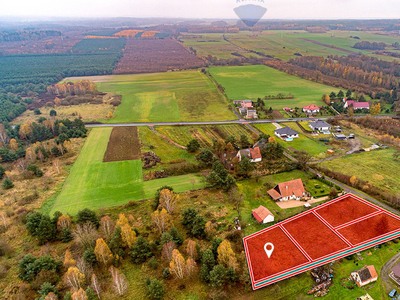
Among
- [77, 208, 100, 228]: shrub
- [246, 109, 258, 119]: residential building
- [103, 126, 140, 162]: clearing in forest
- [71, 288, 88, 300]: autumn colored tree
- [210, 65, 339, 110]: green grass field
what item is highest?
[210, 65, 339, 110]: green grass field

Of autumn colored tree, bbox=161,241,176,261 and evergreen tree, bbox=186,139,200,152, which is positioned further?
evergreen tree, bbox=186,139,200,152

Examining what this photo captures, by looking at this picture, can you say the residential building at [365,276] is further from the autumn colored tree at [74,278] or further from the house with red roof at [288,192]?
the autumn colored tree at [74,278]

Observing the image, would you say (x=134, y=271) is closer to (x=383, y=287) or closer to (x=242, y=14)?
(x=383, y=287)

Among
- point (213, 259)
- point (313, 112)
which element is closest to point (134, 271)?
point (213, 259)

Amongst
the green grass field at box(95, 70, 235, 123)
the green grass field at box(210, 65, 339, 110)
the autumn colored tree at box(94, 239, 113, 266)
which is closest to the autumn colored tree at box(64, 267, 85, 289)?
the autumn colored tree at box(94, 239, 113, 266)

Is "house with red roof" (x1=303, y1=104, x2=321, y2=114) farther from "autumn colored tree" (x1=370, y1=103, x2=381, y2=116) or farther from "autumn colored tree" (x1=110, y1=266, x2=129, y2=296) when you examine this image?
"autumn colored tree" (x1=110, y1=266, x2=129, y2=296)

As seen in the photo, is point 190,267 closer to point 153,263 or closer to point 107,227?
point 153,263
